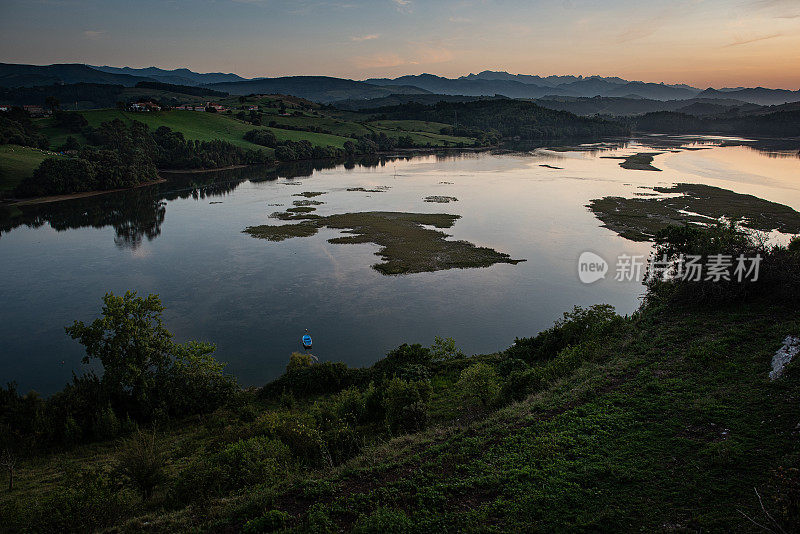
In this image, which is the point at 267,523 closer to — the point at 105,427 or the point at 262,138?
the point at 105,427

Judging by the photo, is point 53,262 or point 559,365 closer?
point 559,365

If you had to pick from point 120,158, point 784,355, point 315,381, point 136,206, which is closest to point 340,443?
point 315,381

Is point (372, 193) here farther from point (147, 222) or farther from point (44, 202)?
point (44, 202)

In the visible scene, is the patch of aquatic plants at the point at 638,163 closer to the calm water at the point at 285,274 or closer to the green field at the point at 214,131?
the calm water at the point at 285,274

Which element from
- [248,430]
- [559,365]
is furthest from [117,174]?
[559,365]

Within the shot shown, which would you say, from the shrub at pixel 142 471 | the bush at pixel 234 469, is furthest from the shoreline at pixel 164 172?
the bush at pixel 234 469

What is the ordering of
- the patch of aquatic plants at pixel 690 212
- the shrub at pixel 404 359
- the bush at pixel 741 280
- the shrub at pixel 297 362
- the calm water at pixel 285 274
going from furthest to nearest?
the patch of aquatic plants at pixel 690 212 → the calm water at pixel 285 274 → the shrub at pixel 297 362 → the shrub at pixel 404 359 → the bush at pixel 741 280
